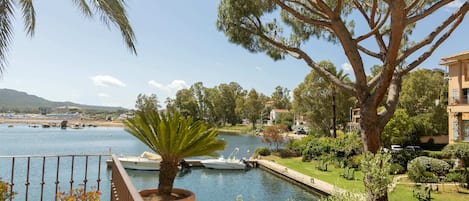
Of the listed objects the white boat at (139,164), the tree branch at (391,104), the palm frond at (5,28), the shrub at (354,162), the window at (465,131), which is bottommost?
the white boat at (139,164)

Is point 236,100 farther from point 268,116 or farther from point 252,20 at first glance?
point 252,20

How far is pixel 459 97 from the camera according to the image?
54.6 feet

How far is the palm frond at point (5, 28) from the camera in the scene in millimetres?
3857

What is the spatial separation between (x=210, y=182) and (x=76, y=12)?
11597mm

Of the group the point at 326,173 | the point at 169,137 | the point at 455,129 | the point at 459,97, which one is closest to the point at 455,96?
the point at 459,97

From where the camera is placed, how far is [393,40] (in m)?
4.88

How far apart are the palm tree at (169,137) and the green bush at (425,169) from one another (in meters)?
9.65

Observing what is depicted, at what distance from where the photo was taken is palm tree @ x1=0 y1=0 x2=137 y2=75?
3898 millimetres

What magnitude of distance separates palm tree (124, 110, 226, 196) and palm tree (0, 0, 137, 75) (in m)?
1.07

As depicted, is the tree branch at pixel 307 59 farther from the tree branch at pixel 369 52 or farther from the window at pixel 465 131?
the window at pixel 465 131

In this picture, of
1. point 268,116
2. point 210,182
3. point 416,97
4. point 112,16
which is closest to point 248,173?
point 210,182

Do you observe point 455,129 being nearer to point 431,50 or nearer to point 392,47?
point 431,50

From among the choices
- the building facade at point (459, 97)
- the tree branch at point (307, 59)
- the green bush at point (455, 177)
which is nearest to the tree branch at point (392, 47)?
the tree branch at point (307, 59)

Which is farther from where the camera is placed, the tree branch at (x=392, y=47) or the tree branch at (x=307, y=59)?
the tree branch at (x=307, y=59)
